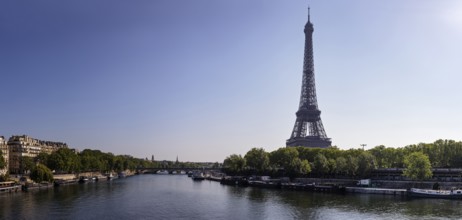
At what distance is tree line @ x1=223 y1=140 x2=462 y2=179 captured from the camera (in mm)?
98944

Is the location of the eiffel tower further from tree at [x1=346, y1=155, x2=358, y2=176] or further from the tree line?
tree at [x1=346, y1=155, x2=358, y2=176]

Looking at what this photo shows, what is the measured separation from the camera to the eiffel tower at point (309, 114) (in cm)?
16138

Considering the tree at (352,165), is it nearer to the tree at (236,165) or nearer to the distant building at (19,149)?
the tree at (236,165)

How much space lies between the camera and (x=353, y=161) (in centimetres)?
10556

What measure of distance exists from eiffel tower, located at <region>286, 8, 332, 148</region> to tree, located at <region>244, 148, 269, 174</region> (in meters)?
28.3

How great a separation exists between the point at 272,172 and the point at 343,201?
56.1 metres

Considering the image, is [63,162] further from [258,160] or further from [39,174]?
[258,160]

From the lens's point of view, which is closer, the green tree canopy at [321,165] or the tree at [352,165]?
the tree at [352,165]

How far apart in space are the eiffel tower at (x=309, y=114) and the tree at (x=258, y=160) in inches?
1115

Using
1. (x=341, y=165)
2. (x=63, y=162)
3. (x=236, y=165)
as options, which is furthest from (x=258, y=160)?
(x=63, y=162)

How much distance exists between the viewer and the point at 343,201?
244 ft

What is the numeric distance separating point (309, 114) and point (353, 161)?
59.1m

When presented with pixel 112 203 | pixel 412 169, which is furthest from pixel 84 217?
pixel 412 169

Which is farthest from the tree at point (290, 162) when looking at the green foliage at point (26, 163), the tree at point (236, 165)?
the green foliage at point (26, 163)
